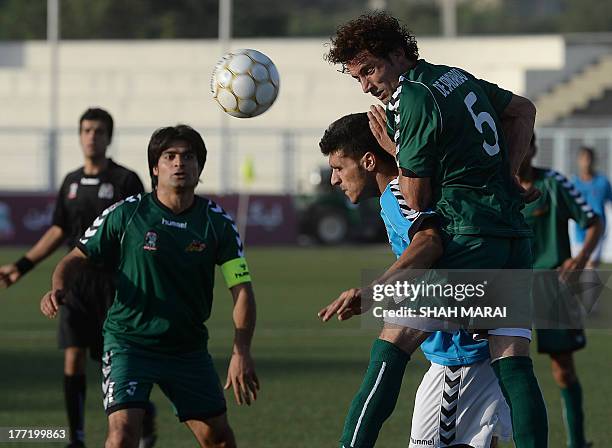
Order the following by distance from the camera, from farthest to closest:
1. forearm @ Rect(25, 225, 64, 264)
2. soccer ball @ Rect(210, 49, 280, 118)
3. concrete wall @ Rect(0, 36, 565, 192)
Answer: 1. concrete wall @ Rect(0, 36, 565, 192)
2. forearm @ Rect(25, 225, 64, 264)
3. soccer ball @ Rect(210, 49, 280, 118)

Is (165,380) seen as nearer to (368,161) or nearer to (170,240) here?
(170,240)

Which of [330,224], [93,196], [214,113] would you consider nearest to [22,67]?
[214,113]

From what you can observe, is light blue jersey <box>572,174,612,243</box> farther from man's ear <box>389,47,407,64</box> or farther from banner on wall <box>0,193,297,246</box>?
banner on wall <box>0,193,297,246</box>

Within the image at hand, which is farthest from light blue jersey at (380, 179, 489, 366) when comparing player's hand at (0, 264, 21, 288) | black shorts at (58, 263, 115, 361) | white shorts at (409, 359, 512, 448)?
black shorts at (58, 263, 115, 361)

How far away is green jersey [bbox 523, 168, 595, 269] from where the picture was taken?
9078 mm

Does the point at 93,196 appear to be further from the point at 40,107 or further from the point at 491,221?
the point at 40,107

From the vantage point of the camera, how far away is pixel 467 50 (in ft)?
146

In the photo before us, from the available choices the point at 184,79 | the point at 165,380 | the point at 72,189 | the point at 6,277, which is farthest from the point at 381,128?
the point at 184,79

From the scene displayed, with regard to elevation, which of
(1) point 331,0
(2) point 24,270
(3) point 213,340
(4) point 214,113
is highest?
(1) point 331,0

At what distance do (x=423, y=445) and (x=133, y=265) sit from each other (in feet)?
5.23

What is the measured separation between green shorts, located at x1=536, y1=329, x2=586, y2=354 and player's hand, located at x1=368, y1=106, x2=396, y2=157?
10.8 feet

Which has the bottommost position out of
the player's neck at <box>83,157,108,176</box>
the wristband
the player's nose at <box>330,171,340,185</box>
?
the wristband

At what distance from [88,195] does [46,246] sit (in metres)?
0.62

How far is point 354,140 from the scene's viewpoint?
6133 mm
